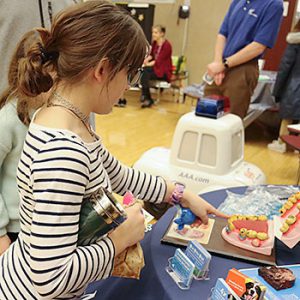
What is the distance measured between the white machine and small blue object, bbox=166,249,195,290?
53.4 inches

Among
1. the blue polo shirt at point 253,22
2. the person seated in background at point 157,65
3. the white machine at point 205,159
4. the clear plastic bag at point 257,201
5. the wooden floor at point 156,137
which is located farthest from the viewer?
the person seated in background at point 157,65

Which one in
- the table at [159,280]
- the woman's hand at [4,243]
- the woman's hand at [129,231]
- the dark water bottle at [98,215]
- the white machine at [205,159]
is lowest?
the white machine at [205,159]

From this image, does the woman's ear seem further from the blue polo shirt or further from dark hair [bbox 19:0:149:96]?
the blue polo shirt

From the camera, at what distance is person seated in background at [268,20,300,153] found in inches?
146

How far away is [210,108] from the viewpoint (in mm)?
2332

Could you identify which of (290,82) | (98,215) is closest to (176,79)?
(290,82)

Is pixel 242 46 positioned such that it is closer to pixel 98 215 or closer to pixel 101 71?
pixel 101 71

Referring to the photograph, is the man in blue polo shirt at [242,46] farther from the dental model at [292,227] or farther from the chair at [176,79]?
the chair at [176,79]

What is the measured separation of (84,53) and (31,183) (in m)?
0.26

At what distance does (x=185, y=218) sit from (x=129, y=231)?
280mm

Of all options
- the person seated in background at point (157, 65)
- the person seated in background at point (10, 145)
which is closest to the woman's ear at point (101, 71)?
the person seated in background at point (10, 145)

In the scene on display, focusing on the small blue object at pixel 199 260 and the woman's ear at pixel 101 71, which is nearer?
the woman's ear at pixel 101 71

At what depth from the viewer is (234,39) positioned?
2623 mm

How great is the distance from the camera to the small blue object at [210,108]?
2320mm
